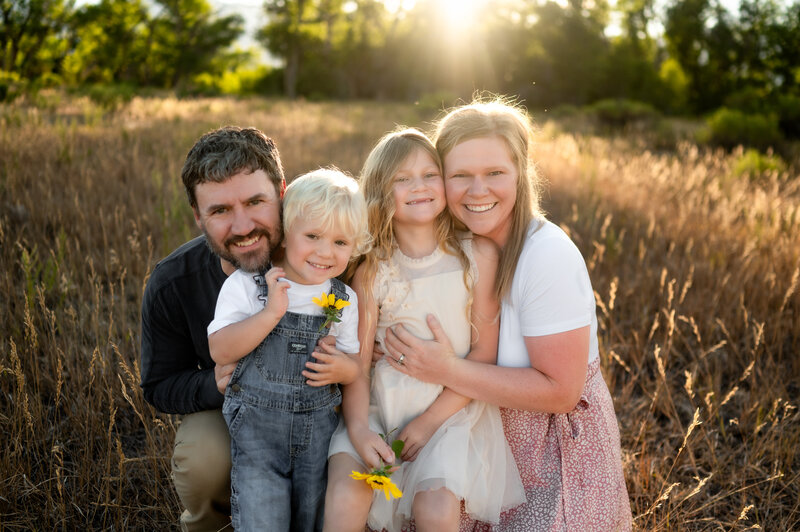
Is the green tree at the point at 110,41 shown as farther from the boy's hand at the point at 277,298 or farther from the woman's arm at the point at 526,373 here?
the woman's arm at the point at 526,373

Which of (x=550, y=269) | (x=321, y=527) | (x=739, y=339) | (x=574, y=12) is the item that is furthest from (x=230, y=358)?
(x=574, y=12)

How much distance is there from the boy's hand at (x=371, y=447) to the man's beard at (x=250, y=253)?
2.31 ft

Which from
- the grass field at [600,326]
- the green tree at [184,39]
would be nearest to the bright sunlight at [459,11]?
the green tree at [184,39]

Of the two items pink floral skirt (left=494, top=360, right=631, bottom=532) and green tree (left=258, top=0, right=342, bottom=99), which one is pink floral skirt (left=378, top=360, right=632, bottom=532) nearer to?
pink floral skirt (left=494, top=360, right=631, bottom=532)

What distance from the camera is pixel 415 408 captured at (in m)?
2.12

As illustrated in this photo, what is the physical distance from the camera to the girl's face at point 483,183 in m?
2.15

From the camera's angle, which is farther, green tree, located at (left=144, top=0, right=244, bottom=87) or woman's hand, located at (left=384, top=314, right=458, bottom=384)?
green tree, located at (left=144, top=0, right=244, bottom=87)

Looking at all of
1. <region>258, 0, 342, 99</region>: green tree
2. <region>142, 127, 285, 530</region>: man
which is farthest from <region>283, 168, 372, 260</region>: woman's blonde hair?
<region>258, 0, 342, 99</region>: green tree

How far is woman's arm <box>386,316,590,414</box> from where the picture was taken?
194 centimetres

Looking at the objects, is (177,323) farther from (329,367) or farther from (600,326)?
(600,326)

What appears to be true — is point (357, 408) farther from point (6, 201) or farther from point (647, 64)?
point (647, 64)

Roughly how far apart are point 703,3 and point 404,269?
88.8ft

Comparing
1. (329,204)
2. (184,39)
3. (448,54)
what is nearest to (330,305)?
(329,204)

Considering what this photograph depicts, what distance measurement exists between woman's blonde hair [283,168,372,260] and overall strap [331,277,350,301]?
16cm
